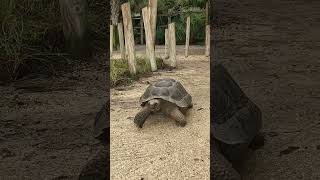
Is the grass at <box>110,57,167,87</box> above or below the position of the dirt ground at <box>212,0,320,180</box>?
above

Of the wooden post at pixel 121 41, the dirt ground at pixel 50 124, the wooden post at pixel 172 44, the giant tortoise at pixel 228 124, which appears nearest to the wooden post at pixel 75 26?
the dirt ground at pixel 50 124

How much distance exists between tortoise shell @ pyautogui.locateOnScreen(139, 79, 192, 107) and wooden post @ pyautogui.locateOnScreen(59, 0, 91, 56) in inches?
55.9

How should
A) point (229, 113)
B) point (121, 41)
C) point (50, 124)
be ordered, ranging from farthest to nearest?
point (121, 41) → point (50, 124) → point (229, 113)

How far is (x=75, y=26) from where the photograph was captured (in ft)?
10.6

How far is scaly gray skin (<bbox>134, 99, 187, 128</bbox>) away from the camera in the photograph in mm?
1838

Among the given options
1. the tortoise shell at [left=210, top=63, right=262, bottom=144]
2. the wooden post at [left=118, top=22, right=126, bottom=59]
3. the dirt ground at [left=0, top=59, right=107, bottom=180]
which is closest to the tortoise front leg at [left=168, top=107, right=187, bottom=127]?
the dirt ground at [left=0, top=59, right=107, bottom=180]

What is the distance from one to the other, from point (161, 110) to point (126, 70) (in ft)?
1.72

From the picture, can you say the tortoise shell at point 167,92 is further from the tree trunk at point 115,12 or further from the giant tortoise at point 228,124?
the tree trunk at point 115,12

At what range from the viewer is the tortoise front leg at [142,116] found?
→ 1.85 metres

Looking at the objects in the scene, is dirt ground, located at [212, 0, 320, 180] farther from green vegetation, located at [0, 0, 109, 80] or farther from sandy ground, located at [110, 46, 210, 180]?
green vegetation, located at [0, 0, 109, 80]

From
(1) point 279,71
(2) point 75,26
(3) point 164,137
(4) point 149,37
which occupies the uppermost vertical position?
(4) point 149,37

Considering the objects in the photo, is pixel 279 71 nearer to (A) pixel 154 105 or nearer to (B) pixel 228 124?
(A) pixel 154 105

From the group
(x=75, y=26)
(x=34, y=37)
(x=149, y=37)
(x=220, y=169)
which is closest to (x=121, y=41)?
(x=149, y=37)

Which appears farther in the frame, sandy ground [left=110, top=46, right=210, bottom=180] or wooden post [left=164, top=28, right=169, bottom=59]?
wooden post [left=164, top=28, right=169, bottom=59]
